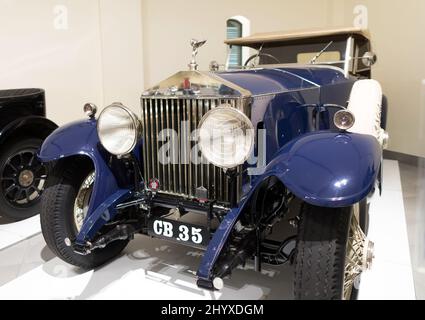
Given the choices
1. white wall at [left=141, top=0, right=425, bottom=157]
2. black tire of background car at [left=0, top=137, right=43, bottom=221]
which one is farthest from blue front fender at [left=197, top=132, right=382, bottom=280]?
white wall at [left=141, top=0, right=425, bottom=157]

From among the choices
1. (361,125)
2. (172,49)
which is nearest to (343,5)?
(172,49)

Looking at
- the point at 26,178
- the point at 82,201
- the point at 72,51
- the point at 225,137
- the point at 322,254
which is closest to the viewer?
the point at 322,254

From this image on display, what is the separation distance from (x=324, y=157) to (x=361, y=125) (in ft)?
2.63

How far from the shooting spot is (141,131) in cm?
216

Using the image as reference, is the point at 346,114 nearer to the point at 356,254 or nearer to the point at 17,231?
the point at 356,254

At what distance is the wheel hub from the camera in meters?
3.29

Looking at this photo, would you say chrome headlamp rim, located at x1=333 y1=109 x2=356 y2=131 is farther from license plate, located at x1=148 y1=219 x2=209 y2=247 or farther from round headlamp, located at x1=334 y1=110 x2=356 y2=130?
license plate, located at x1=148 y1=219 x2=209 y2=247

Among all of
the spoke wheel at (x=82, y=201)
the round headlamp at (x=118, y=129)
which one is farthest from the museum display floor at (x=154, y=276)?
the round headlamp at (x=118, y=129)

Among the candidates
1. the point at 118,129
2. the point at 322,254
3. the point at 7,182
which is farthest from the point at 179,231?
the point at 7,182

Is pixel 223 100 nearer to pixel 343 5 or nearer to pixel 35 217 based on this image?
pixel 35 217

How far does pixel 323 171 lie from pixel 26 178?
2697 mm

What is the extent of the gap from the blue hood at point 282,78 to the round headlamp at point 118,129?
21.2 inches

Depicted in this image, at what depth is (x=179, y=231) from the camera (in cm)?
194

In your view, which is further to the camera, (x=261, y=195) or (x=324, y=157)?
(x=261, y=195)
